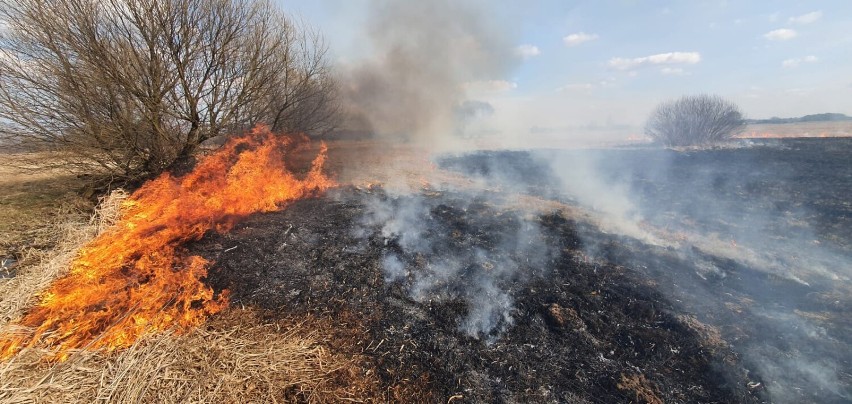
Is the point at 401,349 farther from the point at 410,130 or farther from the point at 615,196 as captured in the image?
the point at 410,130

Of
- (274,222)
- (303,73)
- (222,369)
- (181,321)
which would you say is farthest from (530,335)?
(303,73)

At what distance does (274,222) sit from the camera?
25.1 feet

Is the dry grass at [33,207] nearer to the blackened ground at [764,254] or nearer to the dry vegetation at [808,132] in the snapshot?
the blackened ground at [764,254]

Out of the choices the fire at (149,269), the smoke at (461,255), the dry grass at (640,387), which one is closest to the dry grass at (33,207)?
the fire at (149,269)

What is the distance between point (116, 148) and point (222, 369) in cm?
874

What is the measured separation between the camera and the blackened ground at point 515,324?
366 cm

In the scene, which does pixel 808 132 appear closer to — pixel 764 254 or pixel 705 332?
pixel 764 254

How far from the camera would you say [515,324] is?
4.59 m

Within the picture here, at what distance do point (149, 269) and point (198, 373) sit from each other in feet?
9.28

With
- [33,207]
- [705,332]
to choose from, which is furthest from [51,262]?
[705,332]

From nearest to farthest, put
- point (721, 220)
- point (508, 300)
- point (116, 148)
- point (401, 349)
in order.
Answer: point (401, 349)
point (508, 300)
point (721, 220)
point (116, 148)

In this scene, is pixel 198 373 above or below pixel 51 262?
below

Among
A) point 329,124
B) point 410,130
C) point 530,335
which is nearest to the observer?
point 530,335

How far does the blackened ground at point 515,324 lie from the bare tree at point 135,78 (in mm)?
5072
